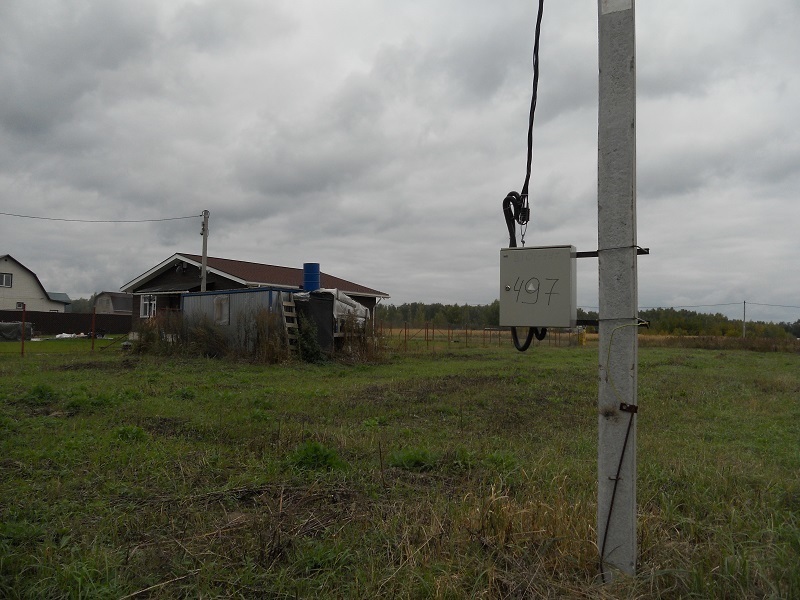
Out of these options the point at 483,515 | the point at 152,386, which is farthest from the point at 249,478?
the point at 152,386

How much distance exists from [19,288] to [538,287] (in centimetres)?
5661

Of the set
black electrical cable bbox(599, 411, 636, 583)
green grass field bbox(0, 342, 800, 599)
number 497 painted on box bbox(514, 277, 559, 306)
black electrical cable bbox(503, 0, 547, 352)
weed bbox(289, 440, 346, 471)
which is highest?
black electrical cable bbox(503, 0, 547, 352)

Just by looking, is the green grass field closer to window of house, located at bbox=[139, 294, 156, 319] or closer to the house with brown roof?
the house with brown roof

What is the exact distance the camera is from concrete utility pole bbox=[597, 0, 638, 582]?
2852 millimetres

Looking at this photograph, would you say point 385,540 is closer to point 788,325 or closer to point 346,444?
point 346,444

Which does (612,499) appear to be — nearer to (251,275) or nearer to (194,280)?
(251,275)

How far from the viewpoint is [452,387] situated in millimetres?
12172

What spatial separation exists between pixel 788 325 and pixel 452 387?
62590mm

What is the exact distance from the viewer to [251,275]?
1018 inches

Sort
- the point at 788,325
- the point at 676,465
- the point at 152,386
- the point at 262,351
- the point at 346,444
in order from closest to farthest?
1. the point at 676,465
2. the point at 346,444
3. the point at 152,386
4. the point at 262,351
5. the point at 788,325

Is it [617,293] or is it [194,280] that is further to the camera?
[194,280]

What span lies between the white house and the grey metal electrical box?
52.4 metres

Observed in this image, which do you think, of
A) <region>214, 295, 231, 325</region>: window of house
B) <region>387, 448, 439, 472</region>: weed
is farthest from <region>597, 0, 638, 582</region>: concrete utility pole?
<region>214, 295, 231, 325</region>: window of house

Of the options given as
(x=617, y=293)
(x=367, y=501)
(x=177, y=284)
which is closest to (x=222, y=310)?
(x=177, y=284)
